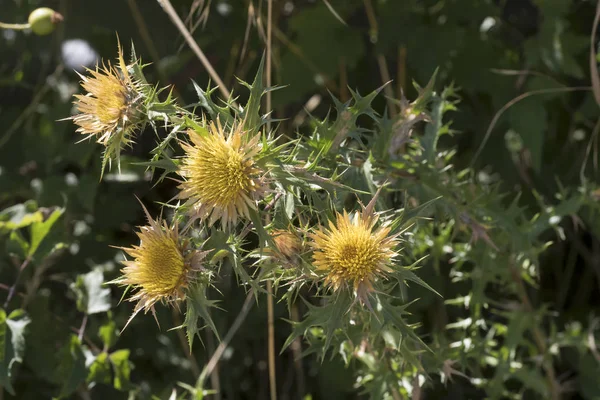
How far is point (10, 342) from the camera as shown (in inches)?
62.3

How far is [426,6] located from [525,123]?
560mm

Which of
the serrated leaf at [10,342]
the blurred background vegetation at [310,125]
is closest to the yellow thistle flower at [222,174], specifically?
the serrated leaf at [10,342]

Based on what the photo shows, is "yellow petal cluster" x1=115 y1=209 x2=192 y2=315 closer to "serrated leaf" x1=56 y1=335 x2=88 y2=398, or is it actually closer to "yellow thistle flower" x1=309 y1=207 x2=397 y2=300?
"yellow thistle flower" x1=309 y1=207 x2=397 y2=300

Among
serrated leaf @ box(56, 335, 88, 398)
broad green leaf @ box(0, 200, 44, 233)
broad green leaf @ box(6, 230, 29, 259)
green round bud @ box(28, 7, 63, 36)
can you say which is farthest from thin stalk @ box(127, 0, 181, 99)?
serrated leaf @ box(56, 335, 88, 398)

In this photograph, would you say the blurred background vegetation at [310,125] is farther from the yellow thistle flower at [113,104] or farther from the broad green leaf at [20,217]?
the yellow thistle flower at [113,104]

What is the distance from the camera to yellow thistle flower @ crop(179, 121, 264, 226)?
1000 mm

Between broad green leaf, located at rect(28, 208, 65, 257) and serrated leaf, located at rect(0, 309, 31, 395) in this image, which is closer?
serrated leaf, located at rect(0, 309, 31, 395)

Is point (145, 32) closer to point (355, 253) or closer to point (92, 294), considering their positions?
point (92, 294)

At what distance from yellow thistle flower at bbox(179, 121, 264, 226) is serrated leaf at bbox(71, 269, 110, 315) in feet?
2.73

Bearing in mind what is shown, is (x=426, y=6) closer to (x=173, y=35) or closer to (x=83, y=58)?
(x=173, y=35)

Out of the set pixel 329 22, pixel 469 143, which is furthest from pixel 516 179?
pixel 329 22

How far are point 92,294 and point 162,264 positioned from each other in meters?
0.81

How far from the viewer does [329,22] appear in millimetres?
2377

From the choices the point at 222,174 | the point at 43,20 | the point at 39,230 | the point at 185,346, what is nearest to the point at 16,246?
the point at 39,230
